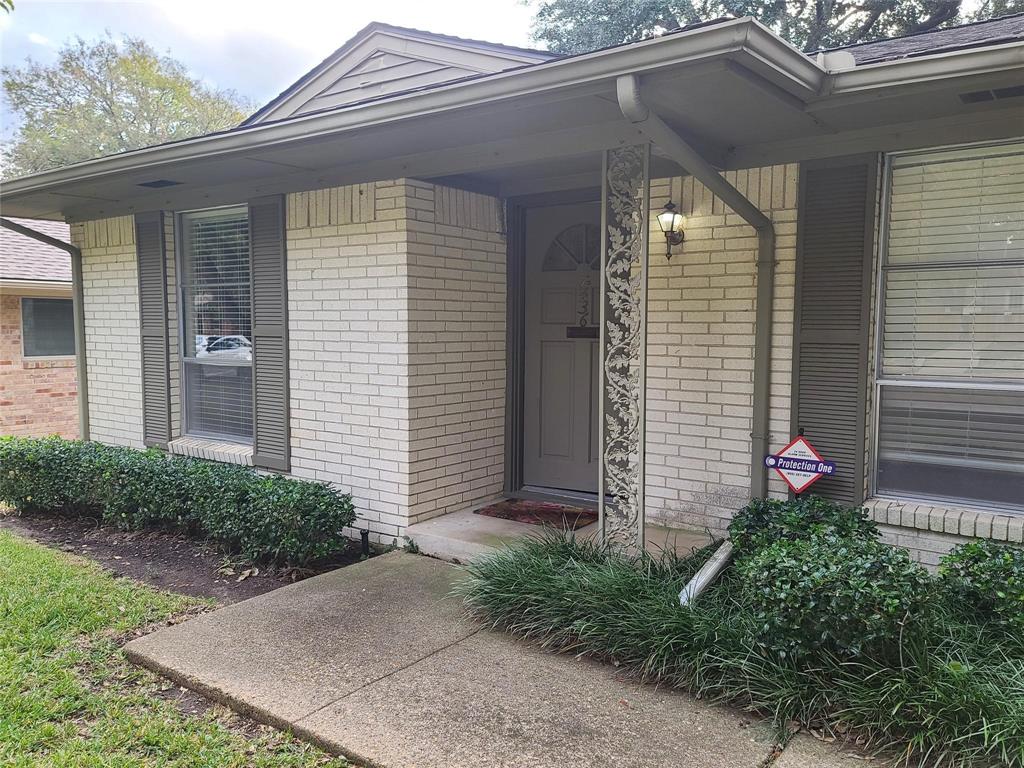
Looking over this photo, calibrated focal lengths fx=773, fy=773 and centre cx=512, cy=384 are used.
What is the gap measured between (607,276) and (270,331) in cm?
295

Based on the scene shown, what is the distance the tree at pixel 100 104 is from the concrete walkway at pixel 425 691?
84.5 feet

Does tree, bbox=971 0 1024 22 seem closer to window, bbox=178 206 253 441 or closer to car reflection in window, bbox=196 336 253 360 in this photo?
window, bbox=178 206 253 441

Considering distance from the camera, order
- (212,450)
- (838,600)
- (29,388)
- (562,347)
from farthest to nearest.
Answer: (29,388) < (212,450) < (562,347) < (838,600)

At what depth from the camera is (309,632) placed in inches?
150

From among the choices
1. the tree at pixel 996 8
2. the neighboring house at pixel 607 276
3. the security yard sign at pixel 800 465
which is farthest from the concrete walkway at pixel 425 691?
the tree at pixel 996 8

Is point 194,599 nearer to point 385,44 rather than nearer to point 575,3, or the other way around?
point 385,44

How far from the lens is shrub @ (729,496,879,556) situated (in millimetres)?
3658

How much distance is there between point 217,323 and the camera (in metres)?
6.54

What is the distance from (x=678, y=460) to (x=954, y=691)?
232 cm

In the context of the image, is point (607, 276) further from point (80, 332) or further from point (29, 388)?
point (29, 388)

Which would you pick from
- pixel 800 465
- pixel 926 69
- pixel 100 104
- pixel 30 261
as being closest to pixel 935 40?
pixel 926 69

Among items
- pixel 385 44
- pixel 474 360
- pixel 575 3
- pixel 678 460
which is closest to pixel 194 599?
pixel 474 360

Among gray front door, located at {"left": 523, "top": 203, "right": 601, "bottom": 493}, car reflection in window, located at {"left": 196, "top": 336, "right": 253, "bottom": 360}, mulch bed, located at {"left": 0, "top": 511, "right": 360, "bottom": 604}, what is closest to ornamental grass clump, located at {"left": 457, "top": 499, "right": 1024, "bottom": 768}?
mulch bed, located at {"left": 0, "top": 511, "right": 360, "bottom": 604}

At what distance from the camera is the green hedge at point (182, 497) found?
4.84 meters
